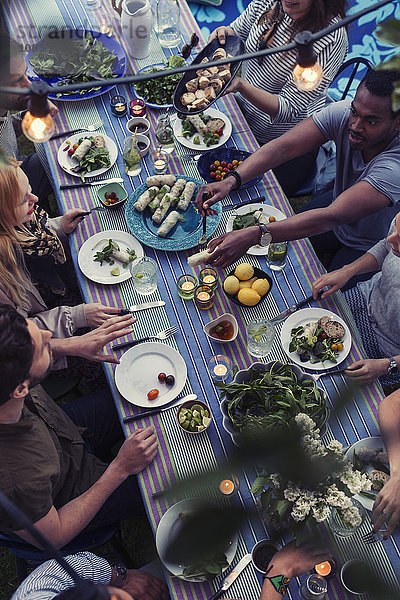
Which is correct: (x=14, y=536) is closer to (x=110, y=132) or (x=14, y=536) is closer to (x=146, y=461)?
(x=146, y=461)

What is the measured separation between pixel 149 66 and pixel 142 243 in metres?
1.46

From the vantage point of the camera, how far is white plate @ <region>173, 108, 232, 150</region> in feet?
10.7

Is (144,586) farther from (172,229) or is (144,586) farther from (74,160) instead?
(74,160)

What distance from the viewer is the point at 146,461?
226 cm

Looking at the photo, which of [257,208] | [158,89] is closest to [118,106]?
[158,89]

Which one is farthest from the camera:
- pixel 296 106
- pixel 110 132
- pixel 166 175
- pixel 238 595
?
pixel 296 106

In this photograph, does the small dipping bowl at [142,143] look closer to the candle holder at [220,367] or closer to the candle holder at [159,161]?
the candle holder at [159,161]

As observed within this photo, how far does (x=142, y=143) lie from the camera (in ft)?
10.5

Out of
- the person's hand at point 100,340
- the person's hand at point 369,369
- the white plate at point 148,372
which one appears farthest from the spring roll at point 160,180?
the person's hand at point 369,369

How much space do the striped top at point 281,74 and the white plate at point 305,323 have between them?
5.25 ft

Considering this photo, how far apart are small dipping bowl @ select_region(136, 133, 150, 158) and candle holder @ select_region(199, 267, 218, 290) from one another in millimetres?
909

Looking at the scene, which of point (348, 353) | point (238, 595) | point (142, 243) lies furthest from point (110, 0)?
point (238, 595)

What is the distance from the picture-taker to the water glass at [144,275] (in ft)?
8.88

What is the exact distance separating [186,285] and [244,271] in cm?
29
